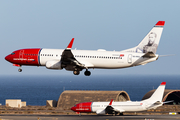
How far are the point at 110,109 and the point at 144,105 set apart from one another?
877 cm

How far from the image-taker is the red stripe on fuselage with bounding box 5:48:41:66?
70.4m

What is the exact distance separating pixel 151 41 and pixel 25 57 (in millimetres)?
27735

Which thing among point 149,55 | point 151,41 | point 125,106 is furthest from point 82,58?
point 125,106

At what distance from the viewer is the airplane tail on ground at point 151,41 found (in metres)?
72.7

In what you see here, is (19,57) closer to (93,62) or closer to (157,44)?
(93,62)

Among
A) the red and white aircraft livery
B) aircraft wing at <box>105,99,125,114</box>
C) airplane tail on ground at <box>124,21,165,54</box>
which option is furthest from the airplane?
the red and white aircraft livery

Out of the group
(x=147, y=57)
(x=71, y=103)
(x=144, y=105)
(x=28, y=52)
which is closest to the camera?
(x=147, y=57)

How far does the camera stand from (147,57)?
67125 millimetres

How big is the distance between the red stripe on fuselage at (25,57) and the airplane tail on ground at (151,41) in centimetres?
1964

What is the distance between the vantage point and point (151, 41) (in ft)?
243

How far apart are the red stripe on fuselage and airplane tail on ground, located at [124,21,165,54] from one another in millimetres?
19642

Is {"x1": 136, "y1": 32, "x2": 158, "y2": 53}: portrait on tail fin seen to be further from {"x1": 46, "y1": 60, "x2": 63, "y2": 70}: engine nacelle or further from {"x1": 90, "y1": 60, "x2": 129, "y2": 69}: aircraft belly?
{"x1": 46, "y1": 60, "x2": 63, "y2": 70}: engine nacelle

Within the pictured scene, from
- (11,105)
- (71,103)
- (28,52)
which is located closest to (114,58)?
(28,52)

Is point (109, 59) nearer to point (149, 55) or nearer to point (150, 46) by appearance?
point (149, 55)
